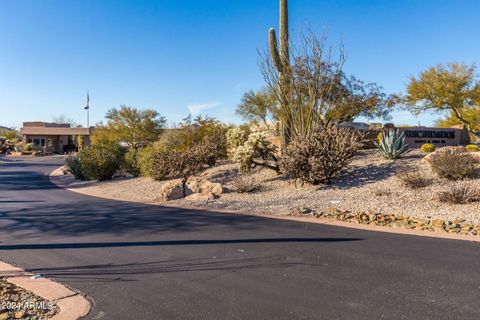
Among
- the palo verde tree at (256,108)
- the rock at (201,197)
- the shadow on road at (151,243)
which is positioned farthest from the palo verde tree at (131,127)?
the shadow on road at (151,243)

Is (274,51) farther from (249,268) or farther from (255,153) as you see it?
(249,268)

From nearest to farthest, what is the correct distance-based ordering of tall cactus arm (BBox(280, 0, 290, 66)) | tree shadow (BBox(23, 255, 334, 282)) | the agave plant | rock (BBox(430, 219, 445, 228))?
tree shadow (BBox(23, 255, 334, 282))
rock (BBox(430, 219, 445, 228))
the agave plant
tall cactus arm (BBox(280, 0, 290, 66))

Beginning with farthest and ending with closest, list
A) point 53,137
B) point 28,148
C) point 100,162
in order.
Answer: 1. point 53,137
2. point 28,148
3. point 100,162

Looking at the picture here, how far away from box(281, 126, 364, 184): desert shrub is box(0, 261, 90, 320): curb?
9.05 meters

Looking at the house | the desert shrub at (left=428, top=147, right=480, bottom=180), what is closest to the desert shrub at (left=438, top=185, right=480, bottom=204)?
the desert shrub at (left=428, top=147, right=480, bottom=180)

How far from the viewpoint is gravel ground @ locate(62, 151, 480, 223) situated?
977 centimetres

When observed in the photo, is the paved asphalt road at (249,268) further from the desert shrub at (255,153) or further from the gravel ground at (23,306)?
the desert shrub at (255,153)

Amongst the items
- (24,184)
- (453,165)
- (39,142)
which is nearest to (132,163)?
(24,184)

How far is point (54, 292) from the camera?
16.1 feet

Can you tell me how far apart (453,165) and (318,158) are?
3827 mm

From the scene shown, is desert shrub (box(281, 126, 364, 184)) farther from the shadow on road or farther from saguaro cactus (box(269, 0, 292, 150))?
the shadow on road

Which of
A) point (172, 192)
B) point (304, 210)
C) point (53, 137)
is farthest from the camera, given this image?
point (53, 137)

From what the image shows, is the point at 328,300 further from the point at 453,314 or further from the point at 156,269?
the point at 156,269

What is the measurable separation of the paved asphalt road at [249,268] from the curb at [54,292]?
139mm
